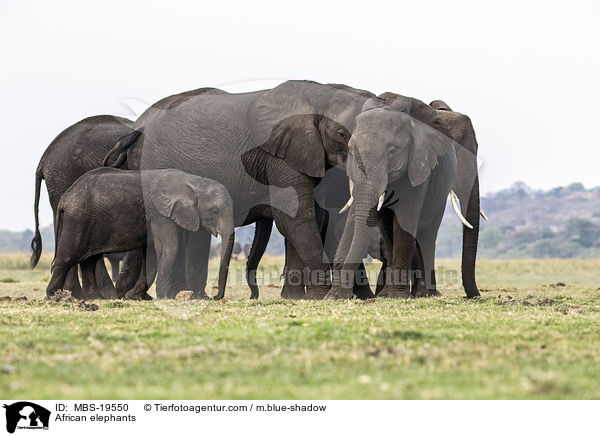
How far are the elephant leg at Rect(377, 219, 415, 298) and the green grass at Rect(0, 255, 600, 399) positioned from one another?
192 cm

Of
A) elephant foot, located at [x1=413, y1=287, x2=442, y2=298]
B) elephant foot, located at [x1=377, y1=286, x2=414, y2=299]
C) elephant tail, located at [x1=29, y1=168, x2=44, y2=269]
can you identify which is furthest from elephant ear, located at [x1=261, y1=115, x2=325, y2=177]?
elephant tail, located at [x1=29, y1=168, x2=44, y2=269]

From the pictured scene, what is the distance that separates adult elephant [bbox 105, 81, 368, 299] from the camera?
594 inches

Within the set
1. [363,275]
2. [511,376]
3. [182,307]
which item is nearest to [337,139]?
[363,275]

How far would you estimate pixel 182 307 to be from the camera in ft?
42.1

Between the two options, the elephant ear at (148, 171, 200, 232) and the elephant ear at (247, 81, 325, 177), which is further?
the elephant ear at (148, 171, 200, 232)

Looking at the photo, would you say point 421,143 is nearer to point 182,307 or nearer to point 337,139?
point 337,139

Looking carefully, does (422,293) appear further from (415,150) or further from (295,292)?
(415,150)

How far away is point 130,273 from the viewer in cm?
1691

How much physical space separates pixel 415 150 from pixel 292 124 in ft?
7.44
